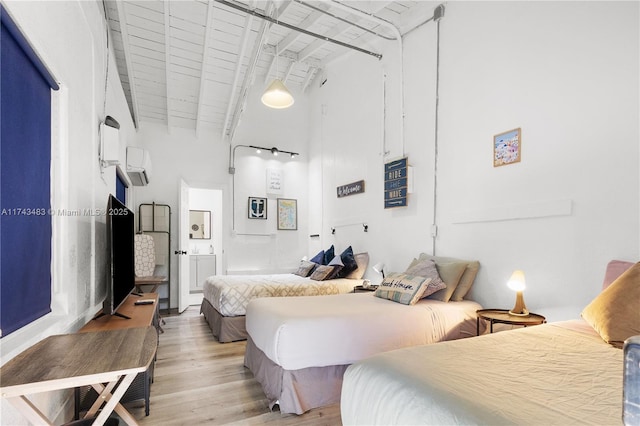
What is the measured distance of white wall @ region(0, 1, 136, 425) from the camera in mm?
1540

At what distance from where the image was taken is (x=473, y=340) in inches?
66.8

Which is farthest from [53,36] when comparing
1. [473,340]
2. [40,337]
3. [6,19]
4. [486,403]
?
[473,340]

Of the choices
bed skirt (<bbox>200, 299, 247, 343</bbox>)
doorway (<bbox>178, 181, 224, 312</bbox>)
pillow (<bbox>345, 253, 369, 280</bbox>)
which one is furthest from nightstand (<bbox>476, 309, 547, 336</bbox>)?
doorway (<bbox>178, 181, 224, 312</bbox>)

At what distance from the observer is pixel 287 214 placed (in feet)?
21.1

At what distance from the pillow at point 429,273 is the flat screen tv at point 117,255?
2377mm

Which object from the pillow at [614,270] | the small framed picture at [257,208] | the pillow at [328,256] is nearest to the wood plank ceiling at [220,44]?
the small framed picture at [257,208]

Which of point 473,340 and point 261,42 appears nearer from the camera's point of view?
point 473,340

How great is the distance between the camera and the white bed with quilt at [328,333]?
7.18 feet

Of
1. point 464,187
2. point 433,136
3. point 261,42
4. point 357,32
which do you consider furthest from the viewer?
point 357,32

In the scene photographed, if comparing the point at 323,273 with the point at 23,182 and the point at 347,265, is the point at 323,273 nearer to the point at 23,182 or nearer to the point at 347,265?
the point at 347,265

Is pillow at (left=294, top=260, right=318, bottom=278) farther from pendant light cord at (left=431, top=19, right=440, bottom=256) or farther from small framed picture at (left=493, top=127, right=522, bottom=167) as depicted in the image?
small framed picture at (left=493, top=127, right=522, bottom=167)

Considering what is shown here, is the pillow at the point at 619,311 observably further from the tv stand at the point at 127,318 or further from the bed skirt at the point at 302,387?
the tv stand at the point at 127,318

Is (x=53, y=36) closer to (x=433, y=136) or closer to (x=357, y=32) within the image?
(x=433, y=136)

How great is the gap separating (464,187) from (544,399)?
7.91ft
